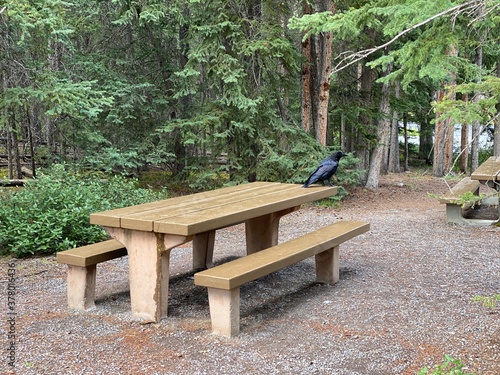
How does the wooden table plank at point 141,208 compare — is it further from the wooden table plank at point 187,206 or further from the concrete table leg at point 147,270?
the concrete table leg at point 147,270

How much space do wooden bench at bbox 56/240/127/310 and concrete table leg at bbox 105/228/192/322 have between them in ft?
1.29

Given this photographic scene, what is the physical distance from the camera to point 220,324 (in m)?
4.09

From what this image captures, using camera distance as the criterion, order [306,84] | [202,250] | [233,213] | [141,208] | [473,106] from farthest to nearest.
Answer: [306,84] → [202,250] → [141,208] → [233,213] → [473,106]

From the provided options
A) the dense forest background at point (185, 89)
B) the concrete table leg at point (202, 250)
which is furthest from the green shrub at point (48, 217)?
the concrete table leg at point (202, 250)

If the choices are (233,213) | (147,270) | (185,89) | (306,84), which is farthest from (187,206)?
(306,84)

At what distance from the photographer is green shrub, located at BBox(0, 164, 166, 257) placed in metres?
6.87

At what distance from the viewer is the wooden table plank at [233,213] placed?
13.4 feet

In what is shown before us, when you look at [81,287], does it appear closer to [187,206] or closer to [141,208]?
[141,208]

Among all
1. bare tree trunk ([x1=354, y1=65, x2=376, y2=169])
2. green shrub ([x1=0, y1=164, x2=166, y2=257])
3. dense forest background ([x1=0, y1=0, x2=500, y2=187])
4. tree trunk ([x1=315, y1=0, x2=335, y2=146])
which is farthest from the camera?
bare tree trunk ([x1=354, y1=65, x2=376, y2=169])

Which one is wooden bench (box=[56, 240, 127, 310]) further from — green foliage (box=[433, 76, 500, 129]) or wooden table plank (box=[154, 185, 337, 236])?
green foliage (box=[433, 76, 500, 129])

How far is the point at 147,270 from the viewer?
443cm

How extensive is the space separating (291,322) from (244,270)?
2.16ft

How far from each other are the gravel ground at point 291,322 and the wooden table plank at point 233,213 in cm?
82

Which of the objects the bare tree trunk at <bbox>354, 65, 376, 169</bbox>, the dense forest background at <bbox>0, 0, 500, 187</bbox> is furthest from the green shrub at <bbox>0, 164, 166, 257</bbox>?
the bare tree trunk at <bbox>354, 65, 376, 169</bbox>
